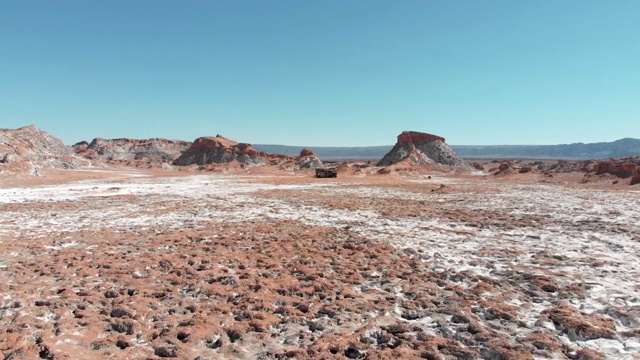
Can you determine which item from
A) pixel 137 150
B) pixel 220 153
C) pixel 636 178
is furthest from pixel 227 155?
pixel 636 178

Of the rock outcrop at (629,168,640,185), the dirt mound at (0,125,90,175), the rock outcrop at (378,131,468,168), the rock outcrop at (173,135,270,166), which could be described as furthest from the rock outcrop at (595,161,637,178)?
the dirt mound at (0,125,90,175)

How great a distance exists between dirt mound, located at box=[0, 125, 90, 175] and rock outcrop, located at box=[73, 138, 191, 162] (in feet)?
76.0

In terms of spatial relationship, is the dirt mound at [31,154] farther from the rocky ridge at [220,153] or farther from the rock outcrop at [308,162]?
the rock outcrop at [308,162]

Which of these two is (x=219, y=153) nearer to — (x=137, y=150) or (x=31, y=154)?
(x=31, y=154)

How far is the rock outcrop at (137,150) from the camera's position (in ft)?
422

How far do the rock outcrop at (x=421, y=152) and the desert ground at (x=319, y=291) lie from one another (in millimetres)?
71164

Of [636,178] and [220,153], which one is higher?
[220,153]

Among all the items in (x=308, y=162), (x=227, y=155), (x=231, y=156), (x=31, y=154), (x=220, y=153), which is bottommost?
(x=308, y=162)

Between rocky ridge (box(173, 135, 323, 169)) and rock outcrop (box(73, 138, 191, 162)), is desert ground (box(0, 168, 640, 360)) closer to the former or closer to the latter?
rocky ridge (box(173, 135, 323, 169))

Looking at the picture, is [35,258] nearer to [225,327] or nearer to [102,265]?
[102,265]

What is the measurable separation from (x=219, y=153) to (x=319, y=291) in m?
98.5

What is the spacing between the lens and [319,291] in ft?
20.8

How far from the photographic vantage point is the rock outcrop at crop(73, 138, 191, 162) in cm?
12850

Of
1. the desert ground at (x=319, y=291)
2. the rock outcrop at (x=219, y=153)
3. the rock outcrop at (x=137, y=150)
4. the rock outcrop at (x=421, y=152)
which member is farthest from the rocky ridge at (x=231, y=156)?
the desert ground at (x=319, y=291)
